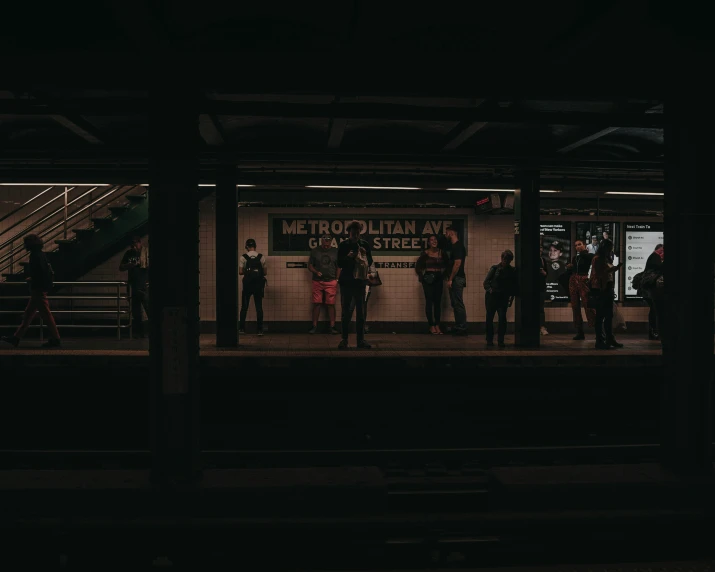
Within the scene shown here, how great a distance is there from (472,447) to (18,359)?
633cm

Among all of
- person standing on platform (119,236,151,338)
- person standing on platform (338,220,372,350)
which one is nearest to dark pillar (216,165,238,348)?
person standing on platform (119,236,151,338)

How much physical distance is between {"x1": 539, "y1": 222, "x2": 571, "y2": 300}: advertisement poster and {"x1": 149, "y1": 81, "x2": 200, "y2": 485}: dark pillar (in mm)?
10585

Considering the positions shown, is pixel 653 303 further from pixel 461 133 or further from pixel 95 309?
pixel 95 309

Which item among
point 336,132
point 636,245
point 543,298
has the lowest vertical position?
point 543,298

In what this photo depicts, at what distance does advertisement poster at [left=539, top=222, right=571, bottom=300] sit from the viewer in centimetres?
1383

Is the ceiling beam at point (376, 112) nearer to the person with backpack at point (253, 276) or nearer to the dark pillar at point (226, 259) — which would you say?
the dark pillar at point (226, 259)

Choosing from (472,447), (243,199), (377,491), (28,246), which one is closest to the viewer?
(377,491)

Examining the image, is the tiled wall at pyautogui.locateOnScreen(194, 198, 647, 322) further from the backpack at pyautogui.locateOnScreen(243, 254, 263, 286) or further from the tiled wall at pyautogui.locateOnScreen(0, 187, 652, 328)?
the backpack at pyautogui.locateOnScreen(243, 254, 263, 286)

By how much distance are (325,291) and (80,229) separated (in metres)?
5.17

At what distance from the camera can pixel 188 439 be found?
469 centimetres

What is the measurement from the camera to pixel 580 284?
A: 39.2ft

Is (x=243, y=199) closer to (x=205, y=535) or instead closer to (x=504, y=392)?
(x=504, y=392)

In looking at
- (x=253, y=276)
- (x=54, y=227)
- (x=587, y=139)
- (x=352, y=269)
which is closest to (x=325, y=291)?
(x=253, y=276)

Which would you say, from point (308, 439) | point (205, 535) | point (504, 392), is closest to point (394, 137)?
point (504, 392)
